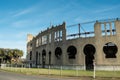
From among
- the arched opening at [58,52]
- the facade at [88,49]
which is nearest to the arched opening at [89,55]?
the facade at [88,49]

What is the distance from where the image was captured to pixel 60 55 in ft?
197

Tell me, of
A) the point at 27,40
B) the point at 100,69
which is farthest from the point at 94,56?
the point at 27,40

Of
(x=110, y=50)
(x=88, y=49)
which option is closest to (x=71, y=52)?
(x=88, y=49)

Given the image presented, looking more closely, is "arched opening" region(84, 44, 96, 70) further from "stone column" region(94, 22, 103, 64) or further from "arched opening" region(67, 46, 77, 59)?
"arched opening" region(67, 46, 77, 59)

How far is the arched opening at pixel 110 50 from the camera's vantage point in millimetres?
48562

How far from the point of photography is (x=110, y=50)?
162 feet

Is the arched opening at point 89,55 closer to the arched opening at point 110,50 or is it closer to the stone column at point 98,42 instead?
the stone column at point 98,42

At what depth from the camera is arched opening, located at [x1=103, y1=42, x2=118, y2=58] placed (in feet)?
159

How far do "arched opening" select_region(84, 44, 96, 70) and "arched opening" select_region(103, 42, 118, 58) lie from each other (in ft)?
10.6

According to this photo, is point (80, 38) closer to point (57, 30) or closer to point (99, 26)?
point (99, 26)

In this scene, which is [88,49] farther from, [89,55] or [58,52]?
[58,52]

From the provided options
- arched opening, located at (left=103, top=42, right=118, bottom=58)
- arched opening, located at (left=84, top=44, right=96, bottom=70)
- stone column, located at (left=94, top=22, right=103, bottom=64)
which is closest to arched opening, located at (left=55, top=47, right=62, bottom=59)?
arched opening, located at (left=84, top=44, right=96, bottom=70)

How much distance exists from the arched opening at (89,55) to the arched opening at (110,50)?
3.23 meters

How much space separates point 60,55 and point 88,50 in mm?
9772
